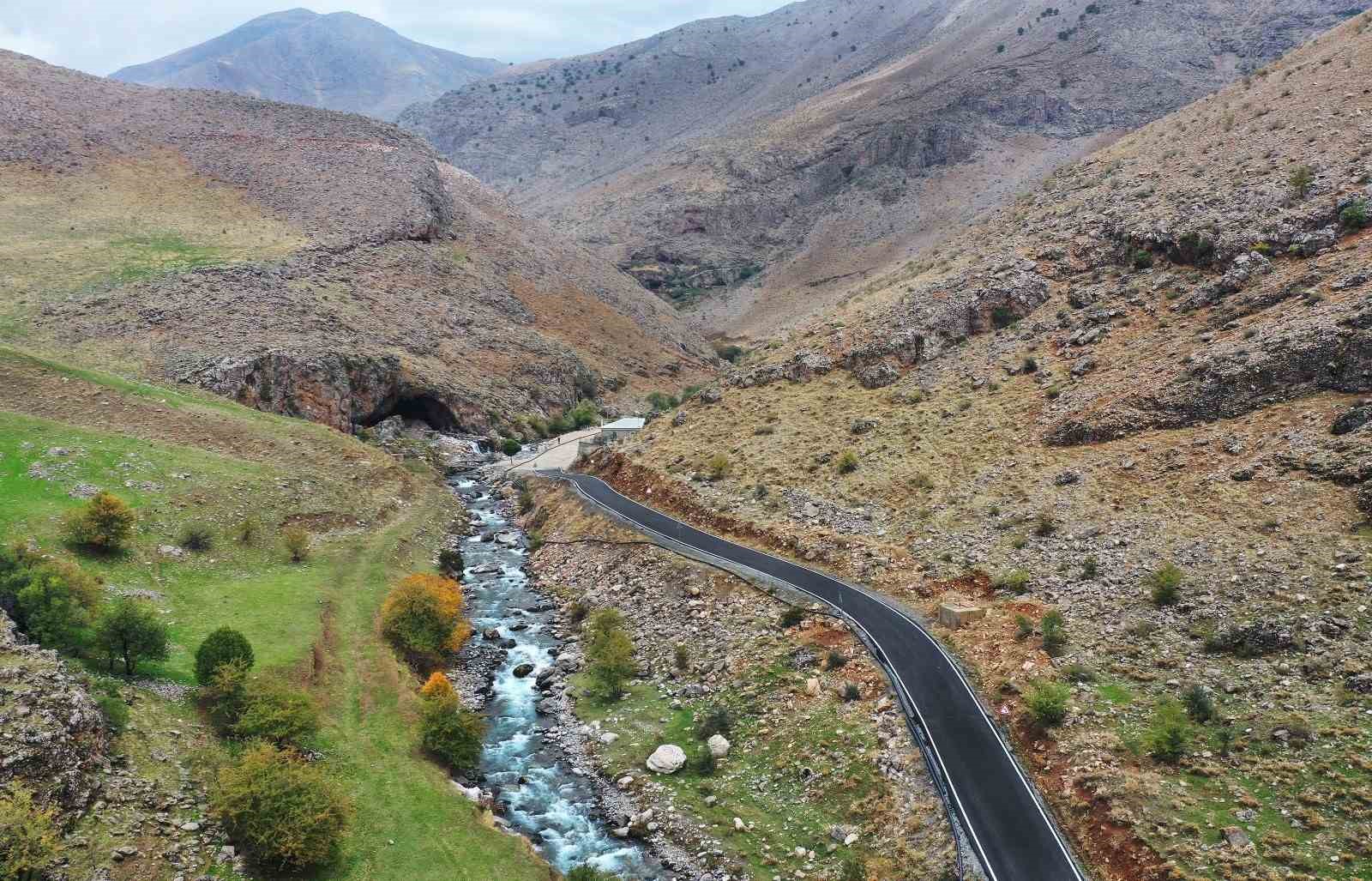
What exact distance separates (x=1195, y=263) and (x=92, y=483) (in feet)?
187

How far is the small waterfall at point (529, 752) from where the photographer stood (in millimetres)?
26969

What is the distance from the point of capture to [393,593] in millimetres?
39812

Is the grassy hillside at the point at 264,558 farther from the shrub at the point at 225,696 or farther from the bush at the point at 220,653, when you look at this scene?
the bush at the point at 220,653

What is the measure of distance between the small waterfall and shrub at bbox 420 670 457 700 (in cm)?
271

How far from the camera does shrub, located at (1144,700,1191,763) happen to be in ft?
77.3

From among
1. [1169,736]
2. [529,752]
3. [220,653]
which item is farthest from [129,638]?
[1169,736]

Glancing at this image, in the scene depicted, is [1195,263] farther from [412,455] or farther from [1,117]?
[1,117]

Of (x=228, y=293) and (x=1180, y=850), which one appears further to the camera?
(x=228, y=293)

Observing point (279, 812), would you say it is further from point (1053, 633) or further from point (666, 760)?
point (1053, 633)

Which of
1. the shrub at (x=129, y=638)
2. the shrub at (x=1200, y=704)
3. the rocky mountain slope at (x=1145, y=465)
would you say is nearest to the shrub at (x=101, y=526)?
the shrub at (x=129, y=638)

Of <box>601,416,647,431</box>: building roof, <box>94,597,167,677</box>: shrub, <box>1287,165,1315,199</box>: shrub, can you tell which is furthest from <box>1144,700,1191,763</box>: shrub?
<box>601,416,647,431</box>: building roof

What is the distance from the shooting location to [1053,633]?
29656 millimetres

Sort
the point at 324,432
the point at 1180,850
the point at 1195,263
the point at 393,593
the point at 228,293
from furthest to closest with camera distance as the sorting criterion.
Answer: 1. the point at 228,293
2. the point at 324,432
3. the point at 1195,263
4. the point at 393,593
5. the point at 1180,850

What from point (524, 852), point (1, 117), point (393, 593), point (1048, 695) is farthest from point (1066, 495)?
point (1, 117)
